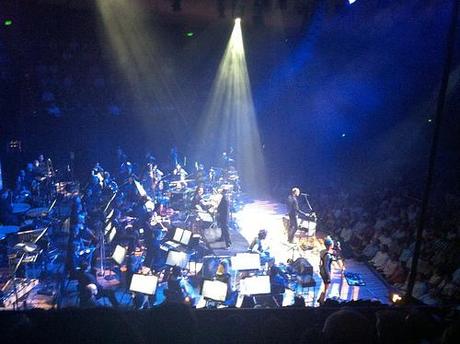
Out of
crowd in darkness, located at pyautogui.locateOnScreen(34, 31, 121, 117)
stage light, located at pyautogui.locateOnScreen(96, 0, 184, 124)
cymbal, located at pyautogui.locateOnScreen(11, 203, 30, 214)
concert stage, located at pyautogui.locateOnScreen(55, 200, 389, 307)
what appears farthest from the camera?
stage light, located at pyautogui.locateOnScreen(96, 0, 184, 124)

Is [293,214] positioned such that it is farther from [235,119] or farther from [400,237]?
[235,119]

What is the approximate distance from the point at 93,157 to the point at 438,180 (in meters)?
17.0

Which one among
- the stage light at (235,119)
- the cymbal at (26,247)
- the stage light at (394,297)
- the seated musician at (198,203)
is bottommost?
the stage light at (394,297)

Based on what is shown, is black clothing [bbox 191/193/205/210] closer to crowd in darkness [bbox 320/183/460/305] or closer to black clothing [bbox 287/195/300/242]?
black clothing [bbox 287/195/300/242]

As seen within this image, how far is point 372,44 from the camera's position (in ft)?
57.8

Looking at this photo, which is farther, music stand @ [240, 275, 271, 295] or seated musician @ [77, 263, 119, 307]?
music stand @ [240, 275, 271, 295]

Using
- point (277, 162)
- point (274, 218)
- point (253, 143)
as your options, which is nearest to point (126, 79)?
point (253, 143)

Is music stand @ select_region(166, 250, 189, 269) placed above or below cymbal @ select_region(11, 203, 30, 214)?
below

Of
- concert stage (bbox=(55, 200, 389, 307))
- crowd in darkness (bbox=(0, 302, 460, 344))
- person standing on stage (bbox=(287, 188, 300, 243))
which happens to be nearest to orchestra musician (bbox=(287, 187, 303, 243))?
person standing on stage (bbox=(287, 188, 300, 243))

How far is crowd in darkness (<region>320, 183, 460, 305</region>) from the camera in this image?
8484 millimetres

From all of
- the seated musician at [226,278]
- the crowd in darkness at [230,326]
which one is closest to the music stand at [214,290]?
the seated musician at [226,278]

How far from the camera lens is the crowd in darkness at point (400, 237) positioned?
8484 mm

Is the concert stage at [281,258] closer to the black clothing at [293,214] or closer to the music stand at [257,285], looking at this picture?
the black clothing at [293,214]

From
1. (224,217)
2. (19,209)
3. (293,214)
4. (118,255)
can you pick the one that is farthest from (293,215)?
(19,209)
